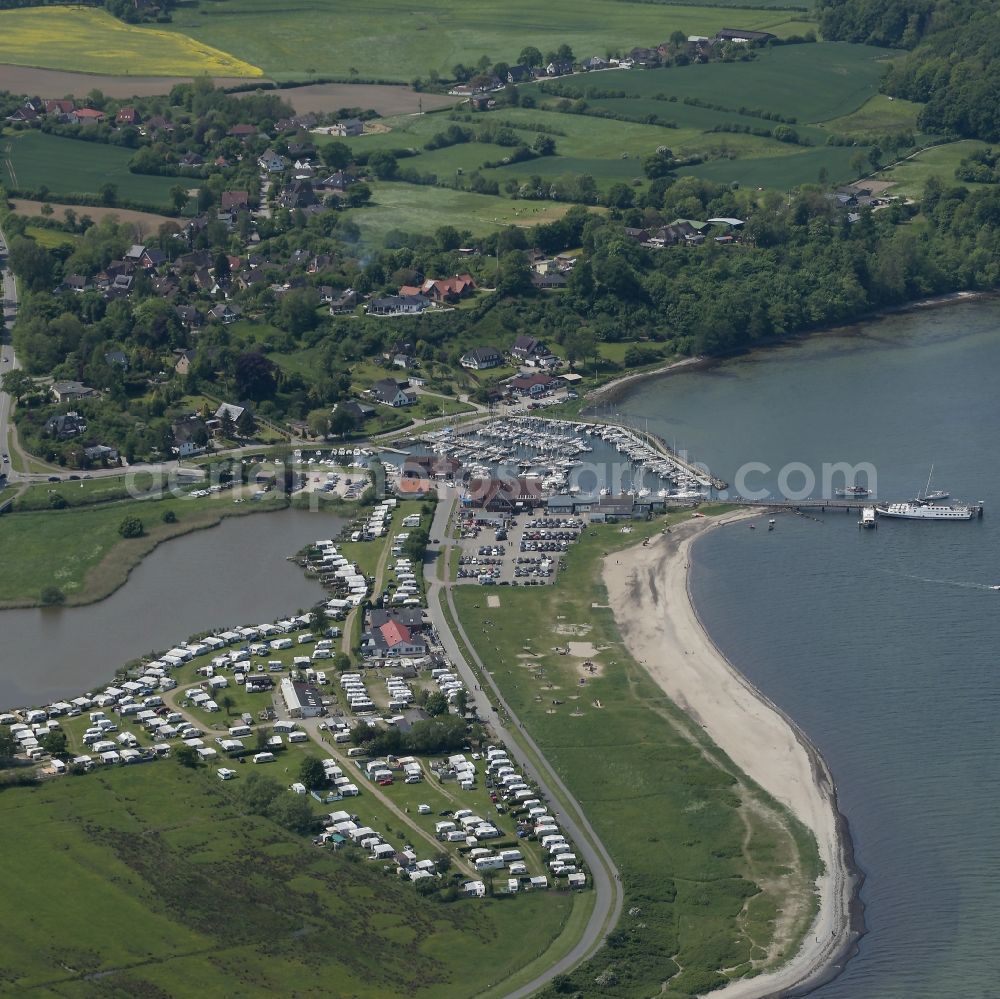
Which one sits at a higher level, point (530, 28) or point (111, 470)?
point (530, 28)

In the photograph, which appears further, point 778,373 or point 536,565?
point 778,373

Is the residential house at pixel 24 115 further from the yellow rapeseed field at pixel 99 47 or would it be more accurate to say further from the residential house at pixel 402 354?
the residential house at pixel 402 354

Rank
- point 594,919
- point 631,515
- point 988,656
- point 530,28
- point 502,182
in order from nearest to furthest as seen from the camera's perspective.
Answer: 1. point 594,919
2. point 988,656
3. point 631,515
4. point 502,182
5. point 530,28

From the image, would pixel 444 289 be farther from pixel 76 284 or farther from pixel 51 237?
pixel 51 237

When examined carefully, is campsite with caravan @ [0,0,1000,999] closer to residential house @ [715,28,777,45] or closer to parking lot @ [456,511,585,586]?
parking lot @ [456,511,585,586]

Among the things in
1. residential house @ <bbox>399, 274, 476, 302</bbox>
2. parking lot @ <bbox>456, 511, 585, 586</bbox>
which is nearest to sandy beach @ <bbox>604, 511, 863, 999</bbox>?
parking lot @ <bbox>456, 511, 585, 586</bbox>

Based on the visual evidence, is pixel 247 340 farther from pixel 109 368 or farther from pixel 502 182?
pixel 502 182

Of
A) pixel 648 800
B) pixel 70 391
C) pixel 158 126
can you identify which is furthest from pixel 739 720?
pixel 158 126

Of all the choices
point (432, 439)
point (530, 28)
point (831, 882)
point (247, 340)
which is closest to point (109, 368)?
point (247, 340)
